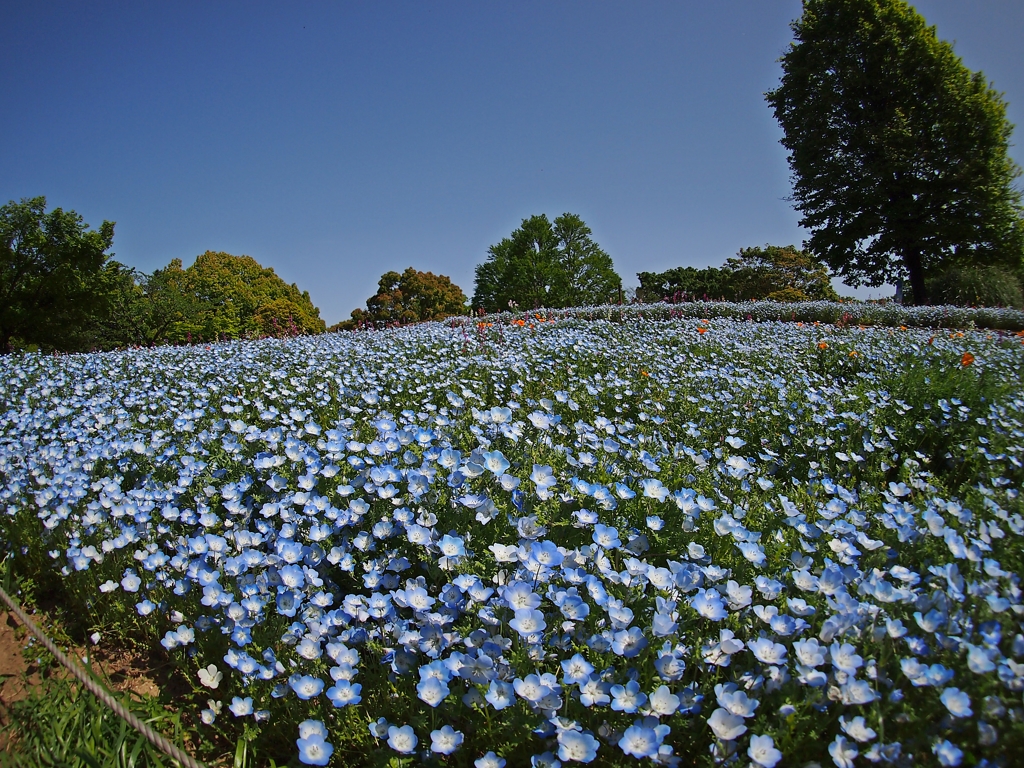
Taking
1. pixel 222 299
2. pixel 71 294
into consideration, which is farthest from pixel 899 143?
pixel 222 299

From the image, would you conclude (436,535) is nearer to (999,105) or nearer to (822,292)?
(999,105)

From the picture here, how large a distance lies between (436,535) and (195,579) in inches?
39.2

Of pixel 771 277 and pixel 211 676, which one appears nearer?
pixel 211 676

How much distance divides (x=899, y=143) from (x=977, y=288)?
613 cm

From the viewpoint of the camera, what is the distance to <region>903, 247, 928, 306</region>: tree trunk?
20.2 meters

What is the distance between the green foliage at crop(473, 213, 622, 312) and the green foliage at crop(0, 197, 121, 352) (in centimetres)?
2565

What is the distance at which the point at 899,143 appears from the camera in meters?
19.2

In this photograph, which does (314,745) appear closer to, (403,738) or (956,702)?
(403,738)

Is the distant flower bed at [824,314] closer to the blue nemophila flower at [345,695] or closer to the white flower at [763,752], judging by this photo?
the blue nemophila flower at [345,695]

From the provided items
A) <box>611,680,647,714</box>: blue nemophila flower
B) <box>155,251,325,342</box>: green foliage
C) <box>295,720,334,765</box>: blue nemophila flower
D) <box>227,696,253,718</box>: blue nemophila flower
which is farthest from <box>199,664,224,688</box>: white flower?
<box>155,251,325,342</box>: green foliage

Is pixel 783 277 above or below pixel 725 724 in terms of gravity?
above

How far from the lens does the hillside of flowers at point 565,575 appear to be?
1.41 m

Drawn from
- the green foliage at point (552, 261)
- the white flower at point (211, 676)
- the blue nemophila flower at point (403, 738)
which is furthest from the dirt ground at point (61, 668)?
the green foliage at point (552, 261)

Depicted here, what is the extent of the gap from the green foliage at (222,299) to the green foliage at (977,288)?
83.0 ft
